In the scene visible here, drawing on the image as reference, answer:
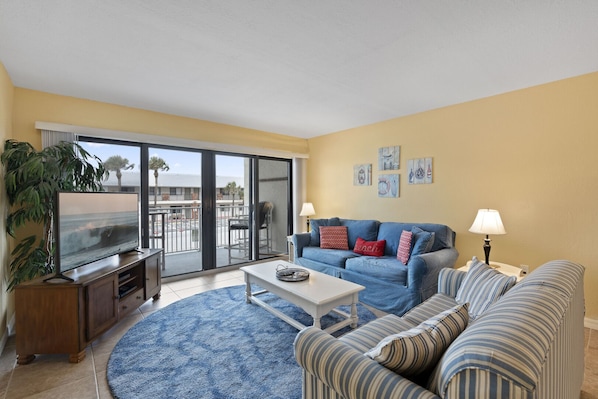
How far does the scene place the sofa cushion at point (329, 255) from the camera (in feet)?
11.9

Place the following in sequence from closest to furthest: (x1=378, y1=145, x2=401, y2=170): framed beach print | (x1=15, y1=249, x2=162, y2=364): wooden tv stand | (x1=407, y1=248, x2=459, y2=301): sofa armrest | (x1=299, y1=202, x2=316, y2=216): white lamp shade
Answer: (x1=15, y1=249, x2=162, y2=364): wooden tv stand → (x1=407, y1=248, x2=459, y2=301): sofa armrest → (x1=378, y1=145, x2=401, y2=170): framed beach print → (x1=299, y1=202, x2=316, y2=216): white lamp shade

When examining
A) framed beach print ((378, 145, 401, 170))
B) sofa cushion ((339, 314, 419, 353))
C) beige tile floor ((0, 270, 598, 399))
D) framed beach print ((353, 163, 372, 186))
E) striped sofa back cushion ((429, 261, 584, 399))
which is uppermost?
framed beach print ((378, 145, 401, 170))

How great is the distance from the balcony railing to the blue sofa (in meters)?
1.36

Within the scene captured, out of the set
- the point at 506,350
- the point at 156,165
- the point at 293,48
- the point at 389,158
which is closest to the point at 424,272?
the point at 389,158

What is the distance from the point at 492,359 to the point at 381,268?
2485 millimetres

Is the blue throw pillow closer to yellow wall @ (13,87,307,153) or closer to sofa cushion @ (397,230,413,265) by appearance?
sofa cushion @ (397,230,413,265)

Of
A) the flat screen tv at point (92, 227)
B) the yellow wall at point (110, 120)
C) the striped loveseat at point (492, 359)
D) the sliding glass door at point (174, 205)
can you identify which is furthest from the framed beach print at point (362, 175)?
the flat screen tv at point (92, 227)

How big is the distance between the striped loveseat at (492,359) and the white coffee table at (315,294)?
0.77m

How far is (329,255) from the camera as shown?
12.3 ft

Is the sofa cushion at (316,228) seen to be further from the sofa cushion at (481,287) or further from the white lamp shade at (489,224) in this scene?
the sofa cushion at (481,287)

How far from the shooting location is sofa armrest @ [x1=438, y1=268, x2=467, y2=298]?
7.06ft

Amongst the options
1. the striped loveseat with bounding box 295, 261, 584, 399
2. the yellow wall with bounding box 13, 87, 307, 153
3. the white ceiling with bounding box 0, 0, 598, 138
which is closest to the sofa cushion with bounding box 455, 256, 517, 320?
the striped loveseat with bounding box 295, 261, 584, 399

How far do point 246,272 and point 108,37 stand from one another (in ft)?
8.00

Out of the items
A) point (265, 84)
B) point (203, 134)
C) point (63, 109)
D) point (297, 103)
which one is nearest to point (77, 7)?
point (265, 84)
